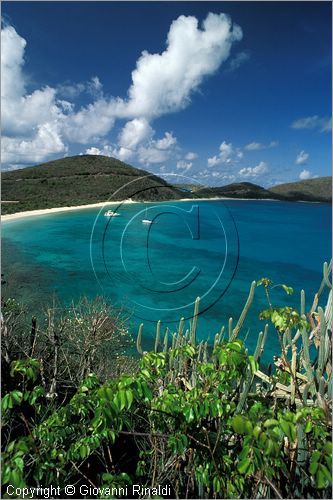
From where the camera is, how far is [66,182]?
201 feet

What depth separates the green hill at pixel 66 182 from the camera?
51.8 meters

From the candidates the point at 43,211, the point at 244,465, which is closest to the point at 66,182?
the point at 43,211

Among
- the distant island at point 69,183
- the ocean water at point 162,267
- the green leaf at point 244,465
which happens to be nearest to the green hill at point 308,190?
the distant island at point 69,183

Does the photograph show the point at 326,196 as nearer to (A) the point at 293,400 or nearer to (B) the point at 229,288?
(B) the point at 229,288

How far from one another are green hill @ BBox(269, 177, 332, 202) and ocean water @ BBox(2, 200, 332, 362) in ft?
135

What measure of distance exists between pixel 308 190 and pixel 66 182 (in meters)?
62.7

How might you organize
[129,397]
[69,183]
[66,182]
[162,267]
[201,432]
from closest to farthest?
[129,397], [201,432], [162,267], [69,183], [66,182]

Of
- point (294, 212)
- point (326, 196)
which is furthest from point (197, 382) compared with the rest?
point (326, 196)

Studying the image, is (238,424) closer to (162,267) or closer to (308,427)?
(308,427)

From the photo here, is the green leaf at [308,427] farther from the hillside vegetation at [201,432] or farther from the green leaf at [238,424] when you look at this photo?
the green leaf at [238,424]

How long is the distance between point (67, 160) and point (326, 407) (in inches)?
2991

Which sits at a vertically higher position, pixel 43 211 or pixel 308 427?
pixel 43 211

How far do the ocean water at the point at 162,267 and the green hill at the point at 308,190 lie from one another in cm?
4113

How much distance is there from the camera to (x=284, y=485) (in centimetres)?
238
